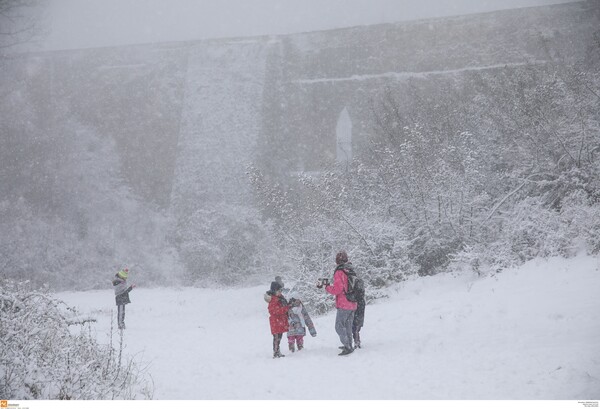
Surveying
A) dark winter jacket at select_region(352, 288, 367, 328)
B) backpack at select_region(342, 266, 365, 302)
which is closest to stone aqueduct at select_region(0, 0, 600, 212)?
dark winter jacket at select_region(352, 288, 367, 328)

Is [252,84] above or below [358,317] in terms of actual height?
above

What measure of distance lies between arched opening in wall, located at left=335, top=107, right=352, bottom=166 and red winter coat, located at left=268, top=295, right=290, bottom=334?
16.9 meters

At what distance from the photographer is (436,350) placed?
6.31 meters

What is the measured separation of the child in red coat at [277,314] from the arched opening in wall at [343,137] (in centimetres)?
1686

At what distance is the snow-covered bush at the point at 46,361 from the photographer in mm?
3922

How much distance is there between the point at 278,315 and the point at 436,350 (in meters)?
2.61

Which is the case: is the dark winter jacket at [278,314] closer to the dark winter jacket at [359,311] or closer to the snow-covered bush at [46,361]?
the dark winter jacket at [359,311]

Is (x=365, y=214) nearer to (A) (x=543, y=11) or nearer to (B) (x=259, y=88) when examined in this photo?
(B) (x=259, y=88)

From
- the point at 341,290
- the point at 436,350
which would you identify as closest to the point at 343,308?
the point at 341,290

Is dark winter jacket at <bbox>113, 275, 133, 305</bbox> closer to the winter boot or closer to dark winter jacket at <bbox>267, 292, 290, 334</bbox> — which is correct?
dark winter jacket at <bbox>267, 292, 290, 334</bbox>

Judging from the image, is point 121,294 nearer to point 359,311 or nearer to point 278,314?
point 278,314

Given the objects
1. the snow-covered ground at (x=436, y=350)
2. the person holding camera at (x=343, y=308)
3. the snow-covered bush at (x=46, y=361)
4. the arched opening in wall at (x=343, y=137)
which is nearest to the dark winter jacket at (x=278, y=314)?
the snow-covered ground at (x=436, y=350)

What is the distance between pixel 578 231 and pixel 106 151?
2506 centimetres

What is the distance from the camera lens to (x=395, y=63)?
26.8 metres
